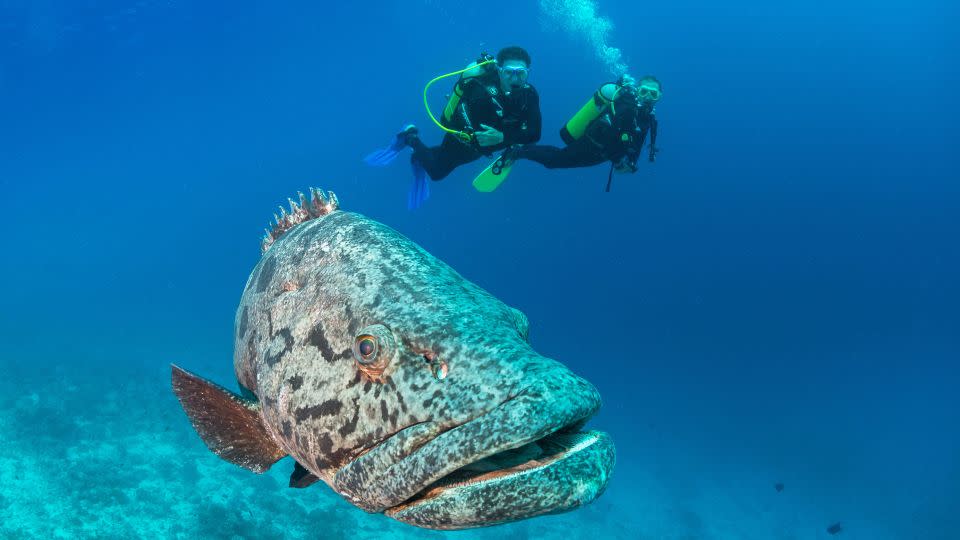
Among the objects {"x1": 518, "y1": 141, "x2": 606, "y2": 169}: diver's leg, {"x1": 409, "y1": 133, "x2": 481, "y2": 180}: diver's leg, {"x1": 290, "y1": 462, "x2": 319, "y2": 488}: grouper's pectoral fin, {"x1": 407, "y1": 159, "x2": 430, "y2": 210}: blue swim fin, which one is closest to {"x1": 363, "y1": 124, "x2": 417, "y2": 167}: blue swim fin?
{"x1": 409, "y1": 133, "x2": 481, "y2": 180}: diver's leg

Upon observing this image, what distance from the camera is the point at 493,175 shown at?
12594 mm

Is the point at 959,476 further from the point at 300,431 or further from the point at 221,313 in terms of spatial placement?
the point at 221,313

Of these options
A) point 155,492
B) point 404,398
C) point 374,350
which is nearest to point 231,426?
point 374,350

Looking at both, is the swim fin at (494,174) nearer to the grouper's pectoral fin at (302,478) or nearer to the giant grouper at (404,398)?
the giant grouper at (404,398)

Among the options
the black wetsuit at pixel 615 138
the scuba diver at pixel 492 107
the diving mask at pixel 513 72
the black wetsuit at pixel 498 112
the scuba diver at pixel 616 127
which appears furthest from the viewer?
the black wetsuit at pixel 615 138

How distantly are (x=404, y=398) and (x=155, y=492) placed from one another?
50.2 feet

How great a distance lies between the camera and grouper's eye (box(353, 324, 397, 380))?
8.38 ft

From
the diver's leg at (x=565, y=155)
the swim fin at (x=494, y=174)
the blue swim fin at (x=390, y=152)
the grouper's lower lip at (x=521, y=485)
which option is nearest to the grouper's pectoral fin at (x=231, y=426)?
the grouper's lower lip at (x=521, y=485)

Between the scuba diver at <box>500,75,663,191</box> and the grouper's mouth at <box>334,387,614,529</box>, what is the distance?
1035cm

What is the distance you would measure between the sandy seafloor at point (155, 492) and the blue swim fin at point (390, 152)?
9.80 metres

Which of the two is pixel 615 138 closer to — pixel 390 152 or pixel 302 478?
pixel 390 152

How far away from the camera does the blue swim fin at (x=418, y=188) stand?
11.7 metres

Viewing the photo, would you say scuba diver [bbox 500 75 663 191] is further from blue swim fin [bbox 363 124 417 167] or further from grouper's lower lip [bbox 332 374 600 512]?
grouper's lower lip [bbox 332 374 600 512]

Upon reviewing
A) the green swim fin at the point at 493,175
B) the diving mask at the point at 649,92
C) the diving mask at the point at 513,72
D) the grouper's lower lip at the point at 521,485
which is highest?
the diving mask at the point at 649,92
